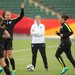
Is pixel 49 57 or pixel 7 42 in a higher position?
pixel 7 42

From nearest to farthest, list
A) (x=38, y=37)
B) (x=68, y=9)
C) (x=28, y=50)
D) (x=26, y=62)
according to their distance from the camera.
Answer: (x=38, y=37) → (x=26, y=62) → (x=28, y=50) → (x=68, y=9)

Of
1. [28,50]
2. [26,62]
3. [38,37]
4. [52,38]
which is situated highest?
[38,37]

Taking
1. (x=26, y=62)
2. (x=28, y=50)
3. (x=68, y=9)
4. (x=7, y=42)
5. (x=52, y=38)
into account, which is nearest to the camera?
(x=7, y=42)

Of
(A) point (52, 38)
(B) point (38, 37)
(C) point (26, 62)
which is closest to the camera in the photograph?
(B) point (38, 37)

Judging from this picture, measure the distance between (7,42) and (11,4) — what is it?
2328cm

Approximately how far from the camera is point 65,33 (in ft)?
45.8

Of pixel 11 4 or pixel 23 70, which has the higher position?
pixel 23 70

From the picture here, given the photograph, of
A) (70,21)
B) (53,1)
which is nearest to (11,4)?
(53,1)

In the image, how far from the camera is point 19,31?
110 feet

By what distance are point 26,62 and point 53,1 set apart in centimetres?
1958

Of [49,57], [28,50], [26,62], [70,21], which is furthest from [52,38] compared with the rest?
[26,62]

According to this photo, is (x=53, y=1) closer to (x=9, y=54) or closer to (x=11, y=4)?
(x=11, y=4)

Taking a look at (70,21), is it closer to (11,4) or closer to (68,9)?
(68,9)

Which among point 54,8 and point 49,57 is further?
point 54,8
